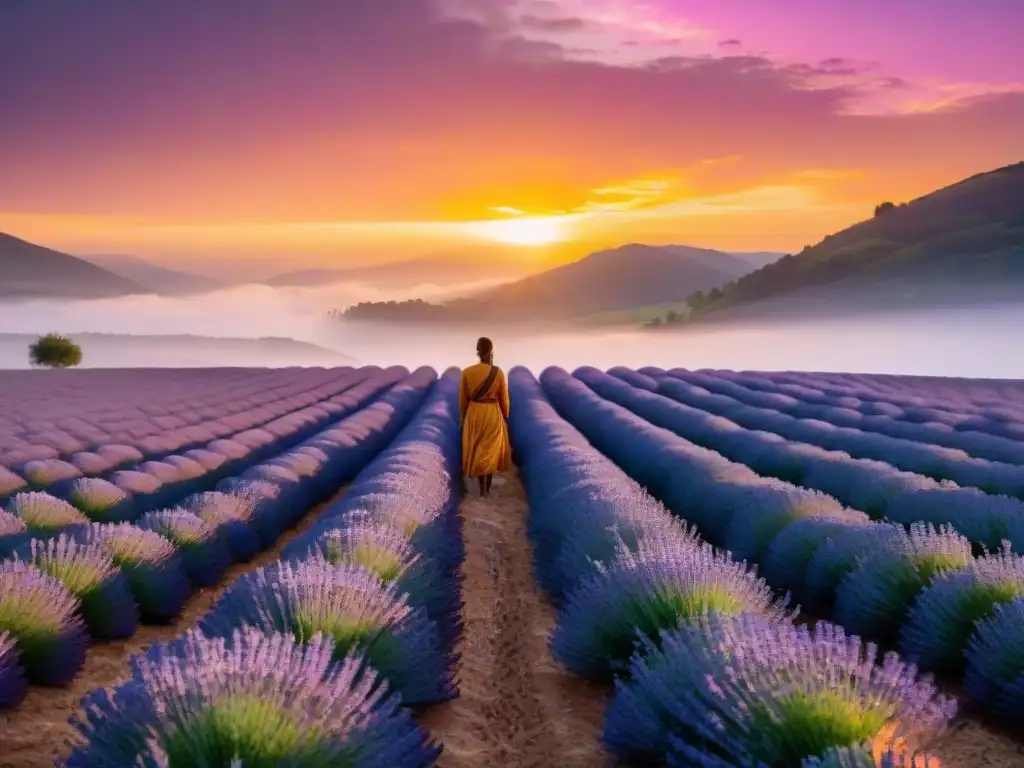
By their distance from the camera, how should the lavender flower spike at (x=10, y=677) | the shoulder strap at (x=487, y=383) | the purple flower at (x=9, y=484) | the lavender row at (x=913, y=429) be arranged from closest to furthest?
1. the lavender flower spike at (x=10, y=677)
2. the purple flower at (x=9, y=484)
3. the lavender row at (x=913, y=429)
4. the shoulder strap at (x=487, y=383)

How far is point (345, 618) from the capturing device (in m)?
3.43

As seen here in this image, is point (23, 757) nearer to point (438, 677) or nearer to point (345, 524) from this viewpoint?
point (438, 677)

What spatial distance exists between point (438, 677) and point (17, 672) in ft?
5.15

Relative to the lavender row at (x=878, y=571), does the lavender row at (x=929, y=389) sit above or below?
below

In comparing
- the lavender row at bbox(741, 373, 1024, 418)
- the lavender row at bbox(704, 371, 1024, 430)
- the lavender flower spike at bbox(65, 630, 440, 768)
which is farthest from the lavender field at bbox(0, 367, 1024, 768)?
the lavender row at bbox(741, 373, 1024, 418)

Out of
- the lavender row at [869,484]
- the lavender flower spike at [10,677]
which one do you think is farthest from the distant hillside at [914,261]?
the lavender flower spike at [10,677]

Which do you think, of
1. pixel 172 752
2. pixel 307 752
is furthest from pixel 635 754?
pixel 172 752

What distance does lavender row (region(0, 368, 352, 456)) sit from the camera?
37.9 ft

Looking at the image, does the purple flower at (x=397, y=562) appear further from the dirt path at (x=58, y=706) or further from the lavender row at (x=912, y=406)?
the lavender row at (x=912, y=406)

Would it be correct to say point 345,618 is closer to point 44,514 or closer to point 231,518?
point 231,518

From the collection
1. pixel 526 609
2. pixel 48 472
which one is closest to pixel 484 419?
pixel 48 472

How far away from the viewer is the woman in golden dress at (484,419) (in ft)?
32.5

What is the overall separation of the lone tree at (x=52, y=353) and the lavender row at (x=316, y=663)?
38.7 m

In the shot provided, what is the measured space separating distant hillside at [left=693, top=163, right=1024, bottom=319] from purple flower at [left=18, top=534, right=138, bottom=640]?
67.7m
